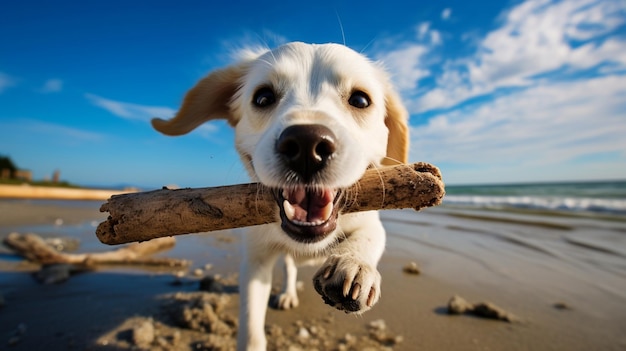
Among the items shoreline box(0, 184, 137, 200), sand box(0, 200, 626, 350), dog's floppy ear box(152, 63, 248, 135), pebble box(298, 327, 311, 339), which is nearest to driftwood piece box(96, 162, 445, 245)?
sand box(0, 200, 626, 350)

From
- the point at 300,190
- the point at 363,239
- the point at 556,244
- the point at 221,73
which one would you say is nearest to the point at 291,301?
the point at 363,239

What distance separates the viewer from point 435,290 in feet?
12.6

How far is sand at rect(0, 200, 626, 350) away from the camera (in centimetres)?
259

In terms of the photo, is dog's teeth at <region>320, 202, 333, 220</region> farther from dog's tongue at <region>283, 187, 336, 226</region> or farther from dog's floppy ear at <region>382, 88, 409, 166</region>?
dog's floppy ear at <region>382, 88, 409, 166</region>

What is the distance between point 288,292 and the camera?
11.4ft

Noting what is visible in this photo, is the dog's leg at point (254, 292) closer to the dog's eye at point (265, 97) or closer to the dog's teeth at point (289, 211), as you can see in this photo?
the dog's teeth at point (289, 211)

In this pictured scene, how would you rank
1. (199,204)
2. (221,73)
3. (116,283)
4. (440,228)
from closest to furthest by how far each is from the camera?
(199,204) < (221,73) < (116,283) < (440,228)

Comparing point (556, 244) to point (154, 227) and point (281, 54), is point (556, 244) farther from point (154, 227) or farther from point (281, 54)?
point (154, 227)

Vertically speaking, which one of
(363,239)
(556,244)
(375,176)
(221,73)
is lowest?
(556,244)

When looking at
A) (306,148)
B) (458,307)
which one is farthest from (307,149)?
(458,307)

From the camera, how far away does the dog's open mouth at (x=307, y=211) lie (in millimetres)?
1823

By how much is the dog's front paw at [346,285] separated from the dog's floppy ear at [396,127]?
5.30 feet

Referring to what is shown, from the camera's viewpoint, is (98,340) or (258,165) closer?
(258,165)

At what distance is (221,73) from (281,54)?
2.68ft
